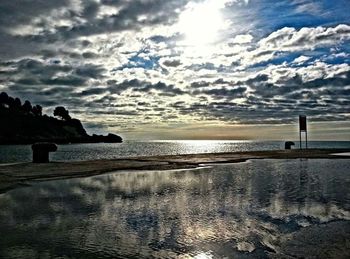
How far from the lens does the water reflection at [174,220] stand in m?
9.20

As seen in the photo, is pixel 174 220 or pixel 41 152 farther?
pixel 41 152

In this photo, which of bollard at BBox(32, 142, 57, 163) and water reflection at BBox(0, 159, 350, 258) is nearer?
water reflection at BBox(0, 159, 350, 258)

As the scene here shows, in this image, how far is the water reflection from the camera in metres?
9.20

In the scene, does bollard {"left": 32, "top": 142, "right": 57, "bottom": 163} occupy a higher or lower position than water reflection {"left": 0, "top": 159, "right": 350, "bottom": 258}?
higher

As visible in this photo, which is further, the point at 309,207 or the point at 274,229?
the point at 309,207

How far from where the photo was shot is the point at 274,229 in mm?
11133

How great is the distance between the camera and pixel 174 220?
40.4 feet

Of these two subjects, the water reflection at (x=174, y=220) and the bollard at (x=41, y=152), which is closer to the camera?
the water reflection at (x=174, y=220)

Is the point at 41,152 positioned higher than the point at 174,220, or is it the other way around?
the point at 41,152

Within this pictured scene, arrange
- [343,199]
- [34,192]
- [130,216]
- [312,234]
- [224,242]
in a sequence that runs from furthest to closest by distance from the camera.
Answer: [34,192], [343,199], [130,216], [312,234], [224,242]

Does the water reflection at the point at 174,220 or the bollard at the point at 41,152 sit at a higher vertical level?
the bollard at the point at 41,152

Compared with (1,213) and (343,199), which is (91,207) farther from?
(343,199)

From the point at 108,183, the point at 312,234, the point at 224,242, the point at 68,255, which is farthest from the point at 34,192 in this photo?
the point at 312,234

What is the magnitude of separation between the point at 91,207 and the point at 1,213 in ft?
10.4
